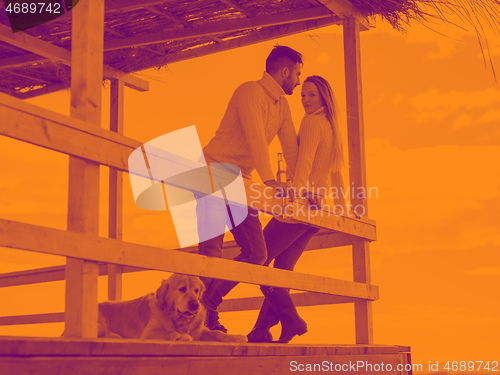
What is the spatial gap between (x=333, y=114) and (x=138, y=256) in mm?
2106

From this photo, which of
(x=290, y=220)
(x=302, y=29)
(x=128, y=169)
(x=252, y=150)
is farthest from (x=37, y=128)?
(x=302, y=29)

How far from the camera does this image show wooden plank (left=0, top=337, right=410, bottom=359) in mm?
2553

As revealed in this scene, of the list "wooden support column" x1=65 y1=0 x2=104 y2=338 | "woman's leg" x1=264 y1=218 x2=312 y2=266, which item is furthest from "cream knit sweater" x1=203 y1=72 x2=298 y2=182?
"wooden support column" x1=65 y1=0 x2=104 y2=338

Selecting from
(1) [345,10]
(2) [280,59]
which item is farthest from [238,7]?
(2) [280,59]

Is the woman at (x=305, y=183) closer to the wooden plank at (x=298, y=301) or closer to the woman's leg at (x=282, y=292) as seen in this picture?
the woman's leg at (x=282, y=292)

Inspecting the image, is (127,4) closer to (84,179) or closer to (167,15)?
(167,15)

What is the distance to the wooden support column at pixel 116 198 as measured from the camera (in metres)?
7.01

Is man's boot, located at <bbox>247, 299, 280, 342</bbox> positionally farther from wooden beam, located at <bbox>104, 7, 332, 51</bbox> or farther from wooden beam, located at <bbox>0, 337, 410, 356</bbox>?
wooden beam, located at <bbox>104, 7, 332, 51</bbox>

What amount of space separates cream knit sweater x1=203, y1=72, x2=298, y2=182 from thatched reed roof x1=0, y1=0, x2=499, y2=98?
1.30 metres

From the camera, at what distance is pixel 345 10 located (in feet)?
18.3

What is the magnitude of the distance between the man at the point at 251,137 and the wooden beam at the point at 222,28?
47.3 inches

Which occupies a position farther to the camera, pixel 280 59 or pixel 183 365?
pixel 280 59

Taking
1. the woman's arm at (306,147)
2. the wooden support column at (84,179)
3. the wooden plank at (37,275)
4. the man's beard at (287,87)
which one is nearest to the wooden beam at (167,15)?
the man's beard at (287,87)

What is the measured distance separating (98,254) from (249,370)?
1182mm
